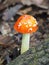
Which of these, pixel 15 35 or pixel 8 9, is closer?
pixel 15 35

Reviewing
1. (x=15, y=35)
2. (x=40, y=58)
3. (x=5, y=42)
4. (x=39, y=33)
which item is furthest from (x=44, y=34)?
(x=40, y=58)

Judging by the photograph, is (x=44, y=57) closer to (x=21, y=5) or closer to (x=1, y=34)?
(x=1, y=34)

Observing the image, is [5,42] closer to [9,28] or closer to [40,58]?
[9,28]

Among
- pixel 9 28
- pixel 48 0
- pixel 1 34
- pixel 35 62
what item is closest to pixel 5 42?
pixel 1 34

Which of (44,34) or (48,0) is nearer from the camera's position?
(44,34)

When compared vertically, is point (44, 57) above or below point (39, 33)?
above

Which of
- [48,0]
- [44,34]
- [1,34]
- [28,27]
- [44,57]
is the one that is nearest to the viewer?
[44,57]

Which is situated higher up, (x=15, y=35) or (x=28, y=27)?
(x=28, y=27)

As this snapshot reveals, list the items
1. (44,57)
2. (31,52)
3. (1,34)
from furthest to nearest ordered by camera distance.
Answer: (1,34) → (31,52) → (44,57)

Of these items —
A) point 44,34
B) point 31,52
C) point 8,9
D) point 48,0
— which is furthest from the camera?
point 48,0
